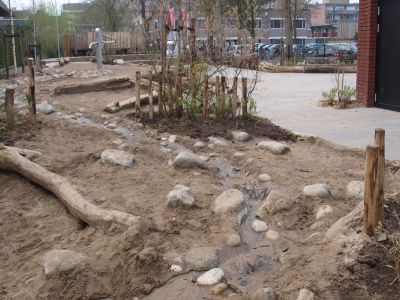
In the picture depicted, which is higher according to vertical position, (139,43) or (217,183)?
(139,43)

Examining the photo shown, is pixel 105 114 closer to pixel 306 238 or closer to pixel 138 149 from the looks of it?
pixel 138 149

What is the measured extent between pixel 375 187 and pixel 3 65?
59.8 feet

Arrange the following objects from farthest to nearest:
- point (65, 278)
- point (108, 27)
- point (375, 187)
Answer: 1. point (108, 27)
2. point (65, 278)
3. point (375, 187)

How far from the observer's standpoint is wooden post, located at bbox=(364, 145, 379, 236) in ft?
8.33

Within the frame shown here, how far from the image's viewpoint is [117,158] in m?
4.94

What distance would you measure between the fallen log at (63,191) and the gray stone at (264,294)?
1.24m

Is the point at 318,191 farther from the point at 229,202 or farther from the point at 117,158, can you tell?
the point at 117,158

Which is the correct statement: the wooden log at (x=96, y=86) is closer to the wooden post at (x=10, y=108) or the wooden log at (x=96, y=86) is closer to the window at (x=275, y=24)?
the wooden post at (x=10, y=108)

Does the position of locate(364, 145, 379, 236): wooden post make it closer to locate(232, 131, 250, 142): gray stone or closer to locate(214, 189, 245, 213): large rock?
locate(214, 189, 245, 213): large rock

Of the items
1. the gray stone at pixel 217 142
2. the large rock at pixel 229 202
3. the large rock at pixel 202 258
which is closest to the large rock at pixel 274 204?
the large rock at pixel 229 202

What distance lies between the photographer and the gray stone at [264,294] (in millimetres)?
2408

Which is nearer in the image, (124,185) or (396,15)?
(124,185)

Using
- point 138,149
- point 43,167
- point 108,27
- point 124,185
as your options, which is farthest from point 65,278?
point 108,27

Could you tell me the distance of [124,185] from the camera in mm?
4395
